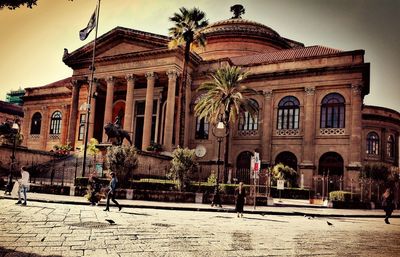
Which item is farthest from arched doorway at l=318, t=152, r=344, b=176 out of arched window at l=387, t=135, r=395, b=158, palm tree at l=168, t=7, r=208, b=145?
palm tree at l=168, t=7, r=208, b=145

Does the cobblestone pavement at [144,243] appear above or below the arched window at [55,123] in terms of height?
below

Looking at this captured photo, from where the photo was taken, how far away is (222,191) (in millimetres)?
23938

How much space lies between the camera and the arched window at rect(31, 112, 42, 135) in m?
51.6

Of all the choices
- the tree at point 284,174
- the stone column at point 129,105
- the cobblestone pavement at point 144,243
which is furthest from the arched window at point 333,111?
the cobblestone pavement at point 144,243

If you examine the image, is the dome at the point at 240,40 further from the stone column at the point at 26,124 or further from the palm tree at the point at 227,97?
the stone column at the point at 26,124

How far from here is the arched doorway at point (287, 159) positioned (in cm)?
3597

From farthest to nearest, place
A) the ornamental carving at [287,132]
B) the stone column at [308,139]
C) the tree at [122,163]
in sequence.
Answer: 1. the ornamental carving at [287,132]
2. the stone column at [308,139]
3. the tree at [122,163]

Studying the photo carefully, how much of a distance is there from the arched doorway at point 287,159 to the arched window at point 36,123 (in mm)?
32895

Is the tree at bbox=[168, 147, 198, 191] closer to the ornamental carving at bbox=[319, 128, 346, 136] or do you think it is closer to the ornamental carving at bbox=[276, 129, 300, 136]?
the ornamental carving at bbox=[276, 129, 300, 136]

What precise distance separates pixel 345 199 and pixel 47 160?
24.3 metres

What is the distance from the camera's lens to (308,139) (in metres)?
35.0

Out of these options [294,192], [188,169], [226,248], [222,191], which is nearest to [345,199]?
[294,192]

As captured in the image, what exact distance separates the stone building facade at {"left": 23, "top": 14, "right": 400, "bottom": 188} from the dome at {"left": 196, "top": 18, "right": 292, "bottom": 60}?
1757 mm

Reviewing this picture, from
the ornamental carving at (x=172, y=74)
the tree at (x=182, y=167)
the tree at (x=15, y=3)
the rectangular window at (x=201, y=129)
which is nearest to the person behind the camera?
the tree at (x=15, y=3)
